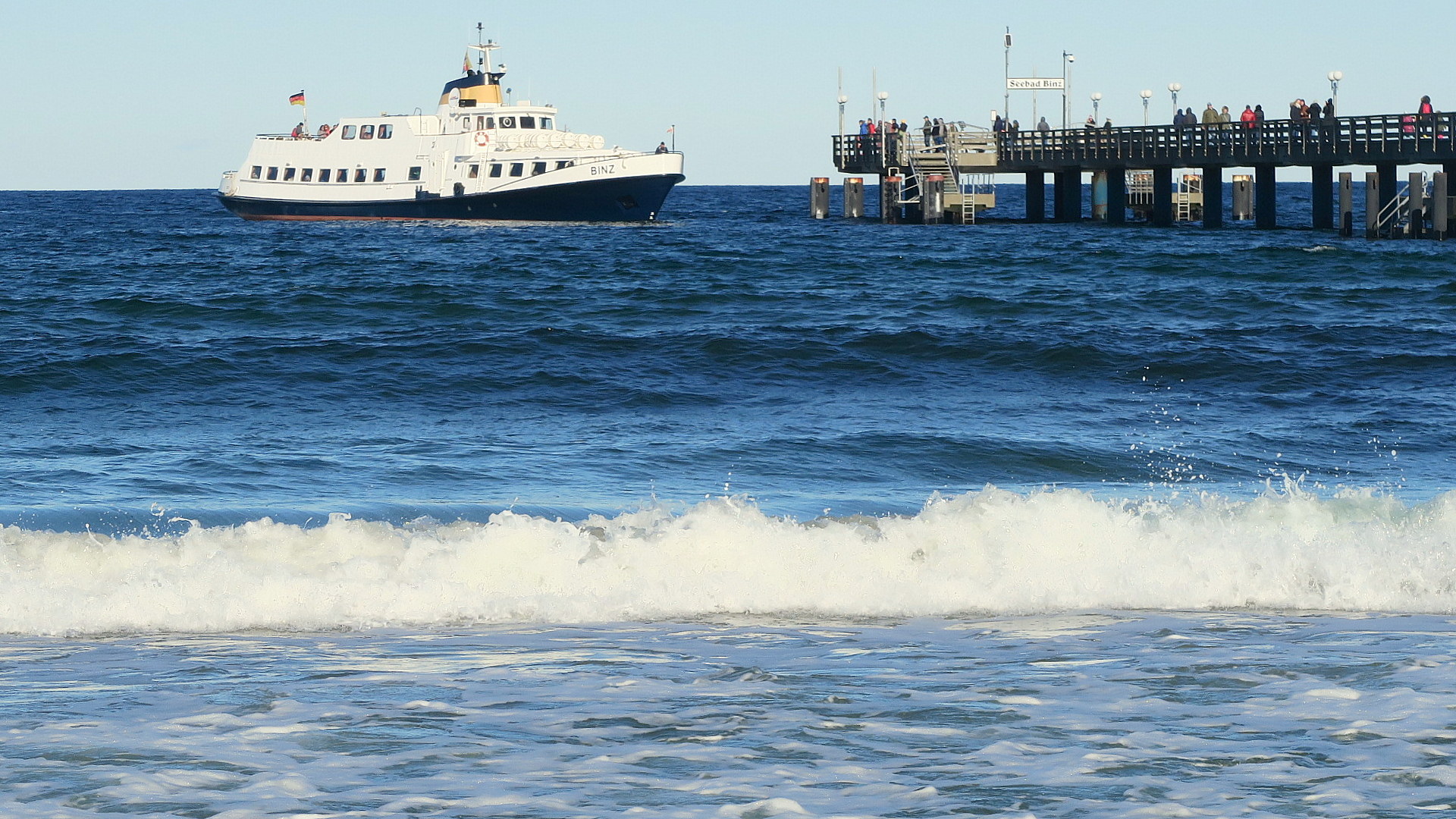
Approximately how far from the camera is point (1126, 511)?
890cm

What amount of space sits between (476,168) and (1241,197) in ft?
85.4

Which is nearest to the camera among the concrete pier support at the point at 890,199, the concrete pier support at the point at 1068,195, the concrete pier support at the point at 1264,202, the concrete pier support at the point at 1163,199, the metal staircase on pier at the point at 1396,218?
the metal staircase on pier at the point at 1396,218

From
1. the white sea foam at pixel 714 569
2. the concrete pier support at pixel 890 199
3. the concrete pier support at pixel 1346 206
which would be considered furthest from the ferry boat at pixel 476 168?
the white sea foam at pixel 714 569

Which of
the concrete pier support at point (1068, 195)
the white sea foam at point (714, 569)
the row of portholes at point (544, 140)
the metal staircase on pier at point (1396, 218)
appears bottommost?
the white sea foam at point (714, 569)

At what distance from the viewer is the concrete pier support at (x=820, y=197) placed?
59.6 metres

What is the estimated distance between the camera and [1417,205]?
36281 millimetres

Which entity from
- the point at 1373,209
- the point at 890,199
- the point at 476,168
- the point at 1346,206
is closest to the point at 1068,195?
the point at 890,199

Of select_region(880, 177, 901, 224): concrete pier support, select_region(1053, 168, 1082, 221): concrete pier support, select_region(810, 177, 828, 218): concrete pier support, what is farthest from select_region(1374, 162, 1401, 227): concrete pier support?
select_region(810, 177, 828, 218): concrete pier support

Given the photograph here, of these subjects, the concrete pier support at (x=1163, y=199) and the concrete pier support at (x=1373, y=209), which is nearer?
the concrete pier support at (x=1373, y=209)

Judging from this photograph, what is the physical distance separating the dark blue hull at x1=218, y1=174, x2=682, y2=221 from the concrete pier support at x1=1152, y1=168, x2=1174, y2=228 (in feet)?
50.4

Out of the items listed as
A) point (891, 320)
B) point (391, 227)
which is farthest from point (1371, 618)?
point (391, 227)

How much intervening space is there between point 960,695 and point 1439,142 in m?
34.7

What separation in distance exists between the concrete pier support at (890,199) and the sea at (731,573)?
32.6 m

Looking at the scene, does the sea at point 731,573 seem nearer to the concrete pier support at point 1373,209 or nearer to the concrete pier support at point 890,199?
the concrete pier support at point 1373,209
